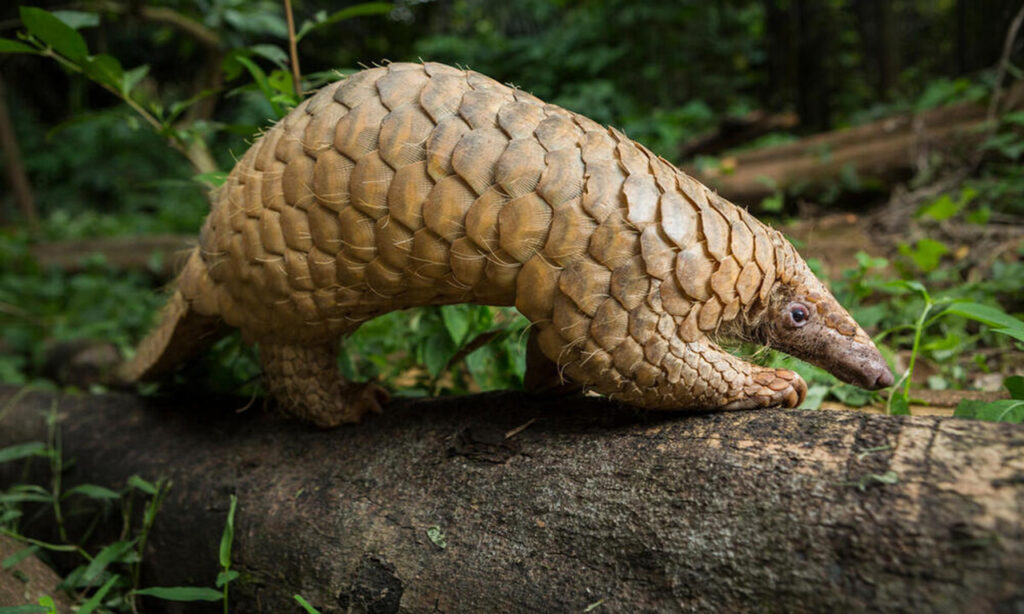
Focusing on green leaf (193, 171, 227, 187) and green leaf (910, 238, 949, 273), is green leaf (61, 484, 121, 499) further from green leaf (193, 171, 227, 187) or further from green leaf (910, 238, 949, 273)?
green leaf (910, 238, 949, 273)

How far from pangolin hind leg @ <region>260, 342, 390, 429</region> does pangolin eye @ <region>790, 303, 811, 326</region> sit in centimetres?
124

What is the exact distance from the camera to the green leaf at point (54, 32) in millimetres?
2100

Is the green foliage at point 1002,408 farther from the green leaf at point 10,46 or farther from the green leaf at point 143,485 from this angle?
the green leaf at point 10,46

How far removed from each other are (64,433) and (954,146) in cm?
548

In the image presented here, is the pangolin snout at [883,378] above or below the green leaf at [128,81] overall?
below

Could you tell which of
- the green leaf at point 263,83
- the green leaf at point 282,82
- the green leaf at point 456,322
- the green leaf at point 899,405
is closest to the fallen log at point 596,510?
the green leaf at point 456,322

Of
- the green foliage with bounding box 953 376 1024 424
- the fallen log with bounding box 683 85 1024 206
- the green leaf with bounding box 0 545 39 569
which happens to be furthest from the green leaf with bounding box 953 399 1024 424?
the fallen log with bounding box 683 85 1024 206

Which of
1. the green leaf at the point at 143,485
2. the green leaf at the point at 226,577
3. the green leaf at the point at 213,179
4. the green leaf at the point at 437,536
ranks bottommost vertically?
the green leaf at the point at 226,577

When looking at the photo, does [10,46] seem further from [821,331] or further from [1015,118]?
[1015,118]

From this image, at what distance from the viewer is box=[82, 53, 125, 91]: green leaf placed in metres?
2.36

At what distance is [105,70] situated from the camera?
242 centimetres

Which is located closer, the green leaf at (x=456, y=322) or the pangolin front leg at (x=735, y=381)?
the pangolin front leg at (x=735, y=381)

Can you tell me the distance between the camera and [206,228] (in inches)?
79.0

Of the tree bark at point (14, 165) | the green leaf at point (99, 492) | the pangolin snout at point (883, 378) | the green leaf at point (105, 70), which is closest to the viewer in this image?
the pangolin snout at point (883, 378)
